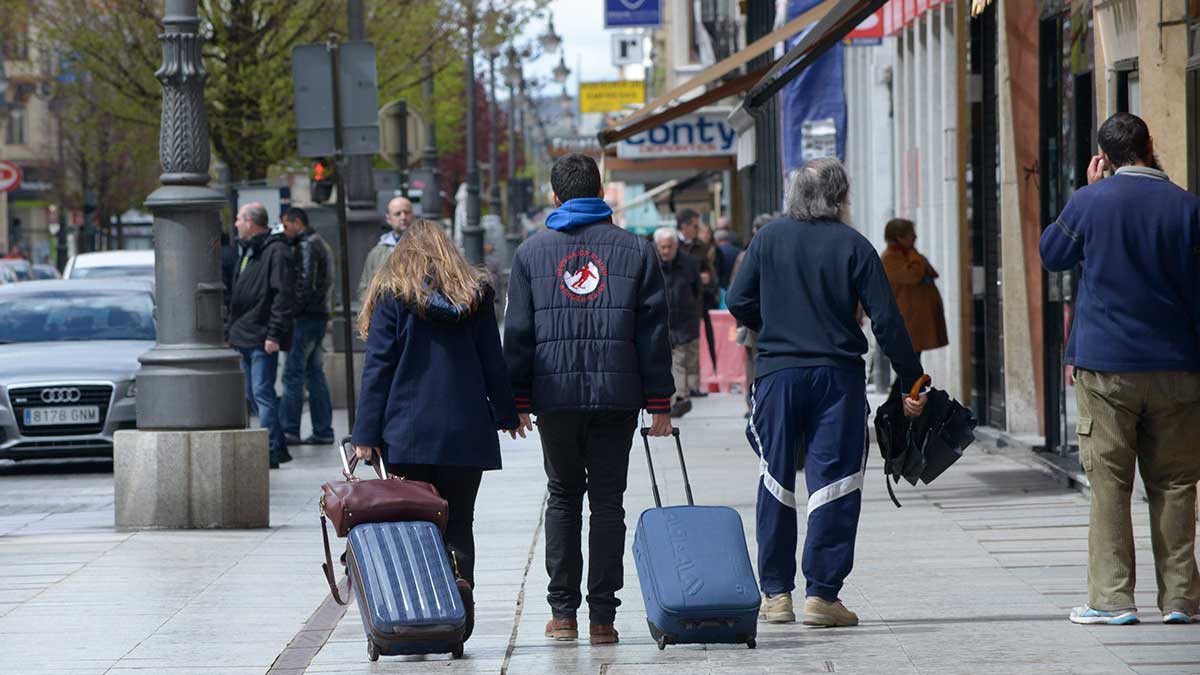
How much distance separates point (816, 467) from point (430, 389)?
1.55m

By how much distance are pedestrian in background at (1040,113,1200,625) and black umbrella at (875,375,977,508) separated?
0.70 meters

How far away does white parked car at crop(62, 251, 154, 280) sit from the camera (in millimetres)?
27875

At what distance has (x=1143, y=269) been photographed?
8.00 meters

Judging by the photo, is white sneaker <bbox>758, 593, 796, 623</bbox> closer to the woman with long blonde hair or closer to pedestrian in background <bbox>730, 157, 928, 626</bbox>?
pedestrian in background <bbox>730, 157, 928, 626</bbox>

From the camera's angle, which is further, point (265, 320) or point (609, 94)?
point (609, 94)

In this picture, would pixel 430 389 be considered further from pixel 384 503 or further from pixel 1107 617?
pixel 1107 617

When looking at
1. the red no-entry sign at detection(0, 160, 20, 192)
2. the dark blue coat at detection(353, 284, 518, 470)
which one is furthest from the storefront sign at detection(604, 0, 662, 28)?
the dark blue coat at detection(353, 284, 518, 470)

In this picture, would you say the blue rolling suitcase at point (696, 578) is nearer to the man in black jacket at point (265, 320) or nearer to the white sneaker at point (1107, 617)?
the white sneaker at point (1107, 617)

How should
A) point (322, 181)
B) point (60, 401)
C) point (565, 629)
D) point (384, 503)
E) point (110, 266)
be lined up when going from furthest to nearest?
1. point (110, 266)
2. point (322, 181)
3. point (60, 401)
4. point (565, 629)
5. point (384, 503)

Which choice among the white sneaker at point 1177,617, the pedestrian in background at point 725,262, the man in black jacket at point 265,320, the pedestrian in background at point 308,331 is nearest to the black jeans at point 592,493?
the white sneaker at point 1177,617

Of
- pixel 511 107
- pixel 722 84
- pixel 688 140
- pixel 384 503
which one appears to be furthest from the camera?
pixel 511 107

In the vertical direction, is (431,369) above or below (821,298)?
below

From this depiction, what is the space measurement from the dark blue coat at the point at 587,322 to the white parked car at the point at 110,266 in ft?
66.1

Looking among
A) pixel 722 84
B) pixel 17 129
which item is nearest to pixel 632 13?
pixel 722 84
